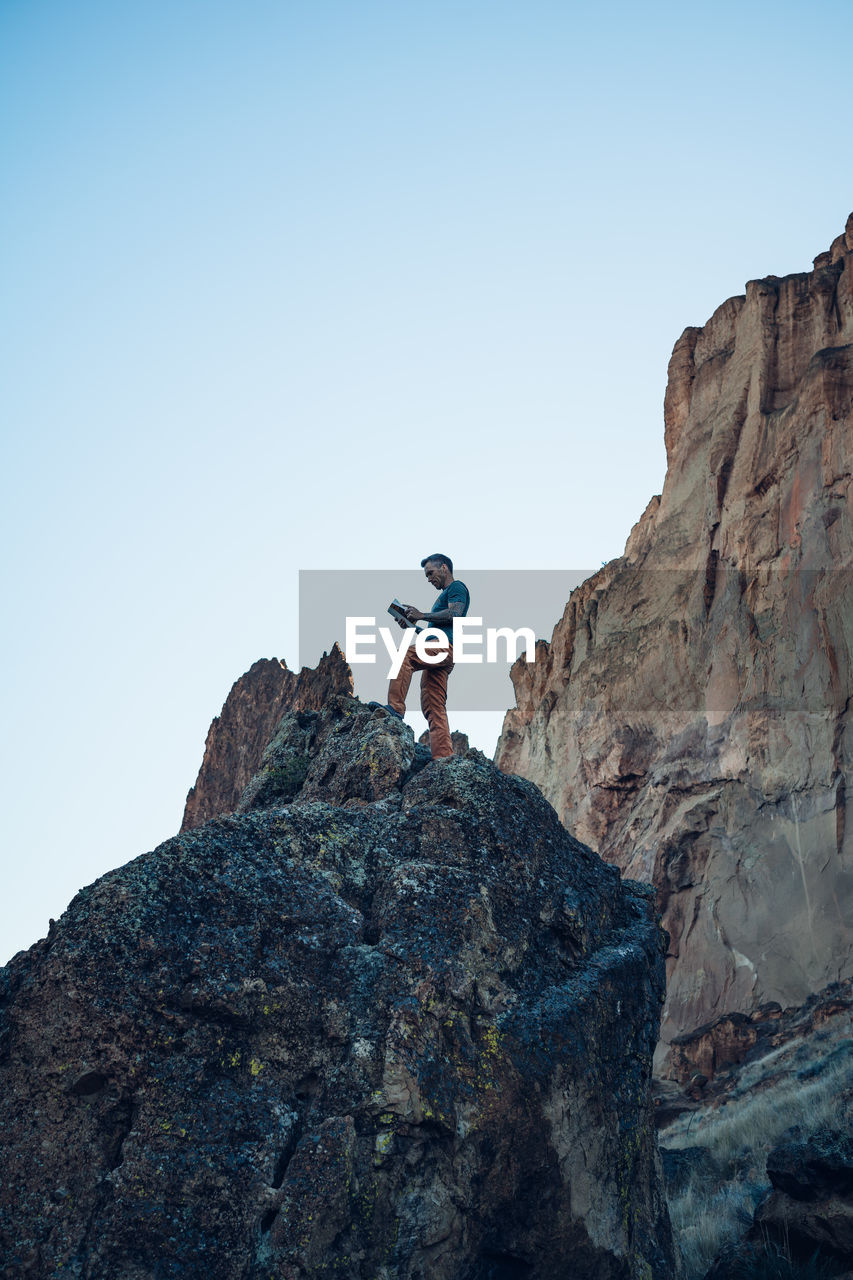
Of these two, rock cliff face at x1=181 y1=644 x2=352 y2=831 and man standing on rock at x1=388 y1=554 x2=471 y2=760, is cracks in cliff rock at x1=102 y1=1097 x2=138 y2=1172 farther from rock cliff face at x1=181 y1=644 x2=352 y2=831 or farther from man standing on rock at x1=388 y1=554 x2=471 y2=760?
rock cliff face at x1=181 y1=644 x2=352 y2=831

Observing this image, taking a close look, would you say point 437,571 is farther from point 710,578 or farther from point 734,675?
point 710,578

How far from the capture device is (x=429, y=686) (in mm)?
11875

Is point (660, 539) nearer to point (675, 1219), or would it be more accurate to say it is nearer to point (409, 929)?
point (675, 1219)

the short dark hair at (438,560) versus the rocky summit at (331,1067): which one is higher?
the short dark hair at (438,560)

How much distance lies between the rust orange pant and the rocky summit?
3.05m

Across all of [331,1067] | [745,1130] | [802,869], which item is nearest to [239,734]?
[802,869]

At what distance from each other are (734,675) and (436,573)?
60.1 ft

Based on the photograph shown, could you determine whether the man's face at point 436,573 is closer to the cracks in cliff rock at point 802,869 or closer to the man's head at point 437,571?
the man's head at point 437,571

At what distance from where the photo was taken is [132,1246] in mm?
6078

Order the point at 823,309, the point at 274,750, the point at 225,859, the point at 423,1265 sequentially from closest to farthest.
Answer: the point at 423,1265, the point at 225,859, the point at 274,750, the point at 823,309

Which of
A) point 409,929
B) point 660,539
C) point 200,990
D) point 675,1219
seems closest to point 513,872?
point 409,929

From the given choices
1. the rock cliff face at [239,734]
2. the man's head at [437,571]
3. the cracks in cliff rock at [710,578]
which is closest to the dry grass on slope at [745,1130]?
the man's head at [437,571]

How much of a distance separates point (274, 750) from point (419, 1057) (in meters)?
6.36

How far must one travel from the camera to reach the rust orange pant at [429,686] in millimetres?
11633
